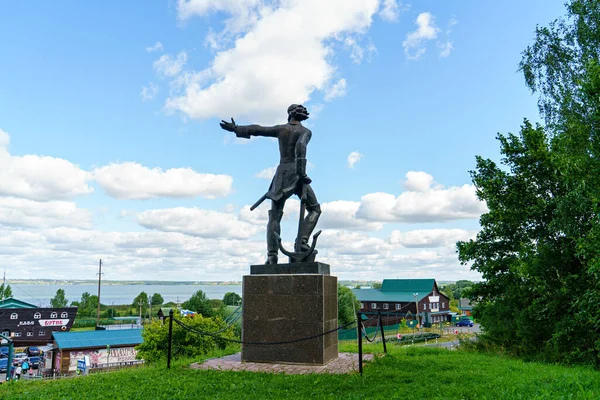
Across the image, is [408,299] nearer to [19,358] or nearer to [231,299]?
[19,358]

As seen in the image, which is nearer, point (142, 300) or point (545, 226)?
point (545, 226)

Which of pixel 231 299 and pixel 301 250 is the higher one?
pixel 301 250

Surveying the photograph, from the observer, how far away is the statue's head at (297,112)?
27.0 ft

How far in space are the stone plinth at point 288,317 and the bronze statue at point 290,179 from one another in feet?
2.22

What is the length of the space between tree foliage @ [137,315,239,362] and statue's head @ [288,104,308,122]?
648 cm

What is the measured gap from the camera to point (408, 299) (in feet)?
144

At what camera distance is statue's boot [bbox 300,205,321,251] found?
786 centimetres

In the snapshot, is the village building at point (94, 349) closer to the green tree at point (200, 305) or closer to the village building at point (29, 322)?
the village building at point (29, 322)

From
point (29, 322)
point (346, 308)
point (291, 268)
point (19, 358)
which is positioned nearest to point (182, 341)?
point (291, 268)

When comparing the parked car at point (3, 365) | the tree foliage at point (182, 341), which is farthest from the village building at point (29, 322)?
the tree foliage at point (182, 341)

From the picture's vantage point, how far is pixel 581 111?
12023 mm

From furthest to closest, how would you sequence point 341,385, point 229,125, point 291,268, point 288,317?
point 229,125 → point 291,268 → point 288,317 → point 341,385

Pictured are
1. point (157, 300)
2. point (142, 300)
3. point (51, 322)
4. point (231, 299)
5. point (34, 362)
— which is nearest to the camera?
point (34, 362)

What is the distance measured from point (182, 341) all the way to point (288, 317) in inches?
296
